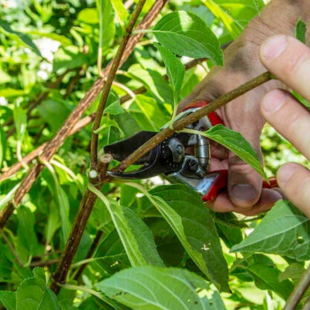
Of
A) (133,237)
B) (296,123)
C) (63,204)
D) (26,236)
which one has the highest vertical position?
(296,123)

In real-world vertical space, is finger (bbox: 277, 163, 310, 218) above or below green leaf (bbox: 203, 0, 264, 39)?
below

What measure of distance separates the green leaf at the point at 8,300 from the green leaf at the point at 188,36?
1.45 ft

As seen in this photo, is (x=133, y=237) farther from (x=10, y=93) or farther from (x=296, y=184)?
(x=10, y=93)

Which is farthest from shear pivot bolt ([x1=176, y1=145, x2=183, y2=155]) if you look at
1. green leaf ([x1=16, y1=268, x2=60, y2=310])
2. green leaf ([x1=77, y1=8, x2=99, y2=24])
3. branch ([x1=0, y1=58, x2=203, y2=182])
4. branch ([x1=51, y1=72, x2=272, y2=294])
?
green leaf ([x1=77, y1=8, x2=99, y2=24])

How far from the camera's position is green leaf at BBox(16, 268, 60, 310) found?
867 mm

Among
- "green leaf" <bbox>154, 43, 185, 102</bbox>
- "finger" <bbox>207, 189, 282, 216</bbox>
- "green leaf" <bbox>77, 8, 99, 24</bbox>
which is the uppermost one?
"green leaf" <bbox>154, 43, 185, 102</bbox>

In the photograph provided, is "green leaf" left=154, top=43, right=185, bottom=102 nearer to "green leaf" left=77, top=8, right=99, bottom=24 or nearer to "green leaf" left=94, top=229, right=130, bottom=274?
"green leaf" left=94, top=229, right=130, bottom=274

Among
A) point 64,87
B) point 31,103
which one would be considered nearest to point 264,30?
point 31,103

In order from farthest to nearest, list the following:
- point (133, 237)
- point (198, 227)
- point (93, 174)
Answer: point (198, 227), point (93, 174), point (133, 237)

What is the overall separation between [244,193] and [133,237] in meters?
0.43

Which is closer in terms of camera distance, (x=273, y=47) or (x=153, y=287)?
(x=153, y=287)

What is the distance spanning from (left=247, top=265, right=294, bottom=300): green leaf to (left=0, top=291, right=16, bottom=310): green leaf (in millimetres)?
473

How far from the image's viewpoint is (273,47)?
741mm

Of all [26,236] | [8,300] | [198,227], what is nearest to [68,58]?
[26,236]
